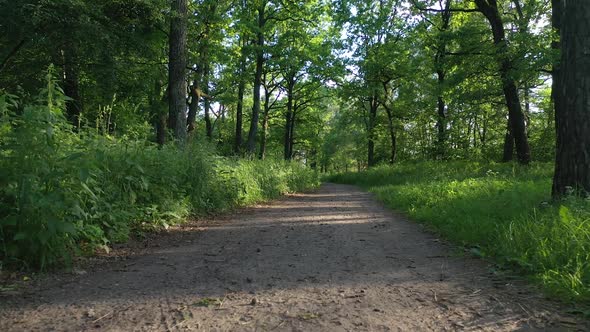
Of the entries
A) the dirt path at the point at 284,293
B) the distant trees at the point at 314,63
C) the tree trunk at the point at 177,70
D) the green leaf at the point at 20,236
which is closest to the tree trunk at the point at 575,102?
the distant trees at the point at 314,63

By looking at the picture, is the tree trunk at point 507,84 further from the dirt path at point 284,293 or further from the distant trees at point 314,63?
the dirt path at point 284,293

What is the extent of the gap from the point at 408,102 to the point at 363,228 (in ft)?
89.1

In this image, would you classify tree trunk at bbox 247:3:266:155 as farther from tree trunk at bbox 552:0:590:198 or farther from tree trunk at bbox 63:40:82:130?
tree trunk at bbox 552:0:590:198

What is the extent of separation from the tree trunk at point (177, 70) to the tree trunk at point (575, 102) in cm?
859

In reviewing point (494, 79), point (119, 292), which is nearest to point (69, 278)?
point (119, 292)

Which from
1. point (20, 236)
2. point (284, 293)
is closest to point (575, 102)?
point (284, 293)

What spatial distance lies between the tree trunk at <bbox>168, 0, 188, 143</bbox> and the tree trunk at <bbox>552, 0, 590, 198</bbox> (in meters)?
8.59

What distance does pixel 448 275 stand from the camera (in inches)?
160

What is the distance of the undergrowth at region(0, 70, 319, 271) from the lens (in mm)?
3758

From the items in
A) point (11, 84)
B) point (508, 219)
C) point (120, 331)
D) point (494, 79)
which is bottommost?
point (120, 331)

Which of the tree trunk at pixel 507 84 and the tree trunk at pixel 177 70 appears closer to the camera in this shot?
the tree trunk at pixel 177 70

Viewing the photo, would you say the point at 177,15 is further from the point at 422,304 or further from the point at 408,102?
the point at 408,102

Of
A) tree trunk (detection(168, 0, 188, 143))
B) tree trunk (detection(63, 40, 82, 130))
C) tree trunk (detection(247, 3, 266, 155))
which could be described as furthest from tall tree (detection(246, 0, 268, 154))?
tree trunk (detection(168, 0, 188, 143))

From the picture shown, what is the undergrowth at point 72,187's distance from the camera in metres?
3.76
